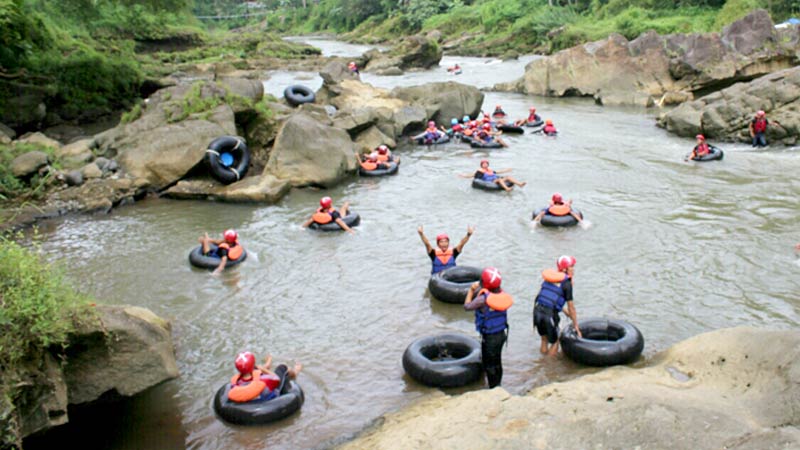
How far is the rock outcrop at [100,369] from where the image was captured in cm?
654

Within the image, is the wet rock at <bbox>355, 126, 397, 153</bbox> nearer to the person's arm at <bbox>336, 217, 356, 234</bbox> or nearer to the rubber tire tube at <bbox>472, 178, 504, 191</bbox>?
the rubber tire tube at <bbox>472, 178, 504, 191</bbox>

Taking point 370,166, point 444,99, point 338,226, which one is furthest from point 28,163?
point 444,99

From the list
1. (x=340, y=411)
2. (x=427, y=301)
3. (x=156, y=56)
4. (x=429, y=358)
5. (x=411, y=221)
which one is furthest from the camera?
(x=156, y=56)

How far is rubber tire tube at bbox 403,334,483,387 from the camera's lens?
28.9ft

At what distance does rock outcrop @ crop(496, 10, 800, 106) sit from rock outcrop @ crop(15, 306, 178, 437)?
98.8 ft

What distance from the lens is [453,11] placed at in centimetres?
7250

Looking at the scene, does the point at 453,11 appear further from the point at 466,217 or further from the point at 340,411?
the point at 340,411

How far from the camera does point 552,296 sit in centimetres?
927

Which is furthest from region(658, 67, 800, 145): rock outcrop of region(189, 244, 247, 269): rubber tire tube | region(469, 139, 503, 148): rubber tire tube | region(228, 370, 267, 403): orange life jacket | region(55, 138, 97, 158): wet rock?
region(55, 138, 97, 158): wet rock

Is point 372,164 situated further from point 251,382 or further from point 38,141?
point 251,382

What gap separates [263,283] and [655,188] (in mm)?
11470

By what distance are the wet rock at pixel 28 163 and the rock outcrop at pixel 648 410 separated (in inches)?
555

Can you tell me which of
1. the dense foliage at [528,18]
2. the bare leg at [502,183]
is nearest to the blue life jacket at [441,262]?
the bare leg at [502,183]

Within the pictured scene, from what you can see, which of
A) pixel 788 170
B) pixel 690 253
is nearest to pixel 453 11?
pixel 788 170
